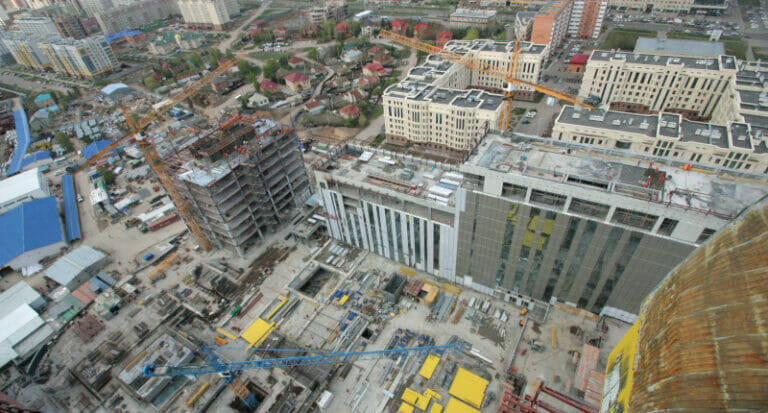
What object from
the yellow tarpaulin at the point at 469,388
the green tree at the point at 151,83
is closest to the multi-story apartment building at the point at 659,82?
the yellow tarpaulin at the point at 469,388

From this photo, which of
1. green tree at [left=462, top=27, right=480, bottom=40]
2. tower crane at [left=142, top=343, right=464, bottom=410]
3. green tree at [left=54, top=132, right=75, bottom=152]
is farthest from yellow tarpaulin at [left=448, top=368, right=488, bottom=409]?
green tree at [left=462, top=27, right=480, bottom=40]

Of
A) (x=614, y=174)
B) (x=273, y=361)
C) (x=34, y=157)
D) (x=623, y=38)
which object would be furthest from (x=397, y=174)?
(x=623, y=38)

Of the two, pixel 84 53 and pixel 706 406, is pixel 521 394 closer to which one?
pixel 706 406


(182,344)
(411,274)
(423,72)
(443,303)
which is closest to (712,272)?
(443,303)

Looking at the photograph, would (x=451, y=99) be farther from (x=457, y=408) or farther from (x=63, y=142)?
(x=63, y=142)

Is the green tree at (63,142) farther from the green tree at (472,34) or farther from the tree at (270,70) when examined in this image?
the green tree at (472,34)

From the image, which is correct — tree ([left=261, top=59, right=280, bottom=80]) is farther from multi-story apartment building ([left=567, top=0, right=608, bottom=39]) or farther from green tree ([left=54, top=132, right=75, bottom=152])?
multi-story apartment building ([left=567, top=0, right=608, bottom=39])
